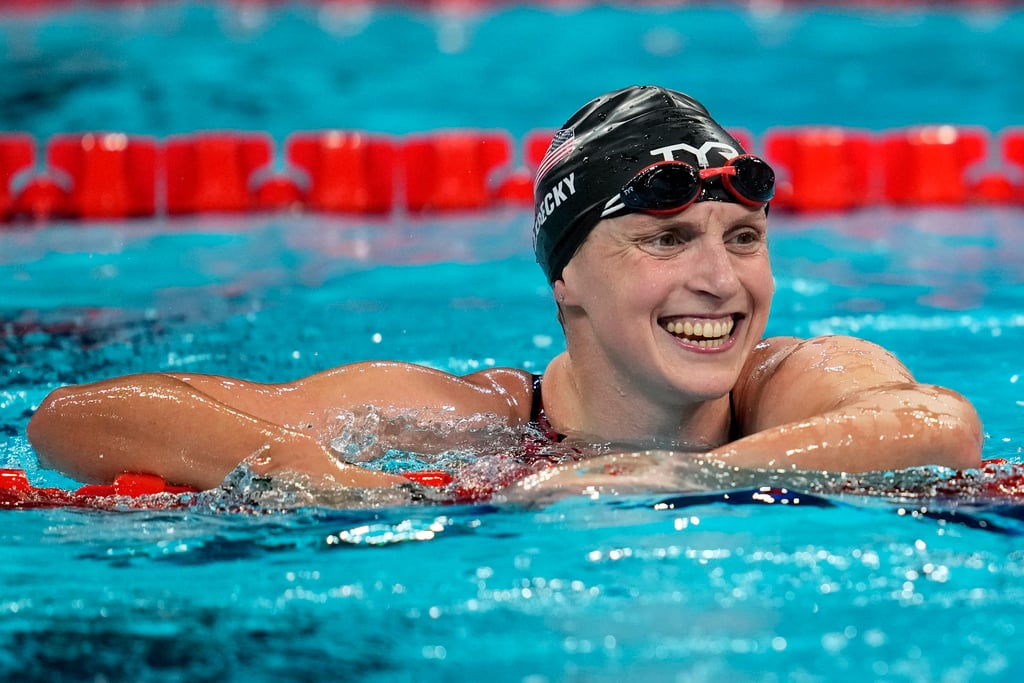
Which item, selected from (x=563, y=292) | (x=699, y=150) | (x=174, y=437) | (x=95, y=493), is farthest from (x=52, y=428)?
(x=699, y=150)

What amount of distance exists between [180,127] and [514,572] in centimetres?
1092

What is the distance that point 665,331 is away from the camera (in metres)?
3.16

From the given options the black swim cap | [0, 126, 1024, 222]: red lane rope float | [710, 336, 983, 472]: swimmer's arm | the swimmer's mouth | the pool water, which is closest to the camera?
the pool water

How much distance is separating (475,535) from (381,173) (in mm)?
7312

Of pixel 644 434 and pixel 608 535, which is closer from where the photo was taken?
pixel 608 535

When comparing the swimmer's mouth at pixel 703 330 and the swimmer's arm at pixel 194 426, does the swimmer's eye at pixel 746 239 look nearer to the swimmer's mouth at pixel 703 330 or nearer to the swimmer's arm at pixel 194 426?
the swimmer's mouth at pixel 703 330

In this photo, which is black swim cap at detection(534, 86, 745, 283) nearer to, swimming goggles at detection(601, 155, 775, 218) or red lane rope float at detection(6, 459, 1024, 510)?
swimming goggles at detection(601, 155, 775, 218)

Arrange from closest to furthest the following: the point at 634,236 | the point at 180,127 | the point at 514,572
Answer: the point at 514,572 < the point at 634,236 < the point at 180,127

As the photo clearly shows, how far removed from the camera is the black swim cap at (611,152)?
10.6ft

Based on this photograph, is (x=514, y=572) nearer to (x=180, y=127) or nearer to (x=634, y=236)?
(x=634, y=236)

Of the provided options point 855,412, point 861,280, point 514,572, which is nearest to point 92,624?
point 514,572

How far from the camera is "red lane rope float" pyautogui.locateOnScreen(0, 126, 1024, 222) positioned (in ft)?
31.8

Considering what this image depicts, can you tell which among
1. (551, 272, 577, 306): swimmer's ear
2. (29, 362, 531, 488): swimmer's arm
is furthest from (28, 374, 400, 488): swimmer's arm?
(551, 272, 577, 306): swimmer's ear

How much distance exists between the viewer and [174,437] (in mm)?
3174
